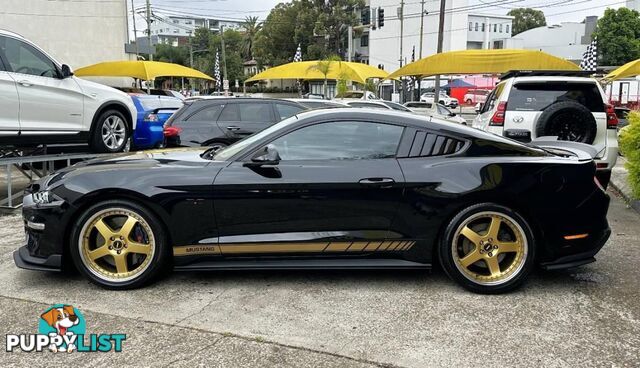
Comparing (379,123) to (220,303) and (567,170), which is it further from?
(220,303)

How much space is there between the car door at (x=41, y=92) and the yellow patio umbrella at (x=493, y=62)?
421 inches

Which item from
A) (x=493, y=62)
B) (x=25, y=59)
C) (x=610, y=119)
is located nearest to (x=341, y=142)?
(x=610, y=119)

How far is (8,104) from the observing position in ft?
21.7

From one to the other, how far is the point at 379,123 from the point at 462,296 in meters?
1.47

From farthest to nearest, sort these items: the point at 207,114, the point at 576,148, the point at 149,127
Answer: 1. the point at 149,127
2. the point at 207,114
3. the point at 576,148

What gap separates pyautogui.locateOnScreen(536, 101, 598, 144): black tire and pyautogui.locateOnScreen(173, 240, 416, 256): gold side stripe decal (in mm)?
3709

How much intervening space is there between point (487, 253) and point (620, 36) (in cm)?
6354

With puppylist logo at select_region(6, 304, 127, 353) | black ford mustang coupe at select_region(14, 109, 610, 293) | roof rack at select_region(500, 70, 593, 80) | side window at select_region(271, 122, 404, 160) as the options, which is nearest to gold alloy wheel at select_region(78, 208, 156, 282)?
black ford mustang coupe at select_region(14, 109, 610, 293)

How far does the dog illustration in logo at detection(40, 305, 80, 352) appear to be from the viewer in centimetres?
338

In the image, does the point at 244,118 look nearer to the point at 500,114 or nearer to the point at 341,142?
the point at 500,114

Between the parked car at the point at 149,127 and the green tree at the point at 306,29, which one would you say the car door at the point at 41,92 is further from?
the green tree at the point at 306,29

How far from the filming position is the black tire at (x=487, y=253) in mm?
3896

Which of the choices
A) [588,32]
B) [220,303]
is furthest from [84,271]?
[588,32]

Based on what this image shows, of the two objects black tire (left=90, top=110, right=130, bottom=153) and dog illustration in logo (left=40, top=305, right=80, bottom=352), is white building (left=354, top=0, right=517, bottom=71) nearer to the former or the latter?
black tire (left=90, top=110, right=130, bottom=153)
